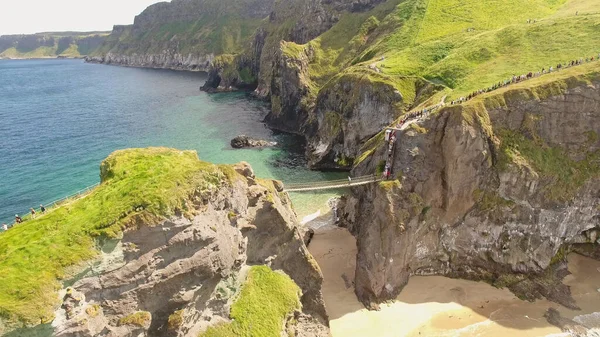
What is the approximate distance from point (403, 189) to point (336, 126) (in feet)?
122

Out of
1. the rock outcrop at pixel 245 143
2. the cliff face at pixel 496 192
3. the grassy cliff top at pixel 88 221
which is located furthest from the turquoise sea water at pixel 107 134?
the grassy cliff top at pixel 88 221

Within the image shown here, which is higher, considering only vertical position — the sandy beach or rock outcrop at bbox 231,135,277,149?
rock outcrop at bbox 231,135,277,149

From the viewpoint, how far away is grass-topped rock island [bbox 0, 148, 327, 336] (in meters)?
21.0

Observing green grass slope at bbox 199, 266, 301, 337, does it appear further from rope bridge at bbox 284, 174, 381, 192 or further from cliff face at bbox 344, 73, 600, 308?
rope bridge at bbox 284, 174, 381, 192

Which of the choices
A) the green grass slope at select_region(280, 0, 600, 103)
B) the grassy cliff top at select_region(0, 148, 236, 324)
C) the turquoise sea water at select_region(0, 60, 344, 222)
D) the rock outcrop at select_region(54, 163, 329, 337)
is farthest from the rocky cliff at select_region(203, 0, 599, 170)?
the grassy cliff top at select_region(0, 148, 236, 324)

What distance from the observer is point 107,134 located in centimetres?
9081

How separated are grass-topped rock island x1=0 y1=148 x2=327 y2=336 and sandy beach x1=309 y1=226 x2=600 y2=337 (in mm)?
5057

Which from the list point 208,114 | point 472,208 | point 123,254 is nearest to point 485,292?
point 472,208

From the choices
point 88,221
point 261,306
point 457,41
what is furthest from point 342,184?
point 457,41

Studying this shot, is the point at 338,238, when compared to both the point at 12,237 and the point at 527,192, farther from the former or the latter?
the point at 12,237

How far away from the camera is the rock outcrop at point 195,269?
72.9 feet

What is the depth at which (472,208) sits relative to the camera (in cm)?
4050

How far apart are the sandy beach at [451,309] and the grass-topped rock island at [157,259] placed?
5.06 meters

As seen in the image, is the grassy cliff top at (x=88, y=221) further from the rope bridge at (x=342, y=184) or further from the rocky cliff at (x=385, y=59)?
the rocky cliff at (x=385, y=59)
